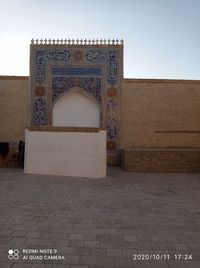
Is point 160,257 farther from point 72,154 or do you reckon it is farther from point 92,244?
point 72,154

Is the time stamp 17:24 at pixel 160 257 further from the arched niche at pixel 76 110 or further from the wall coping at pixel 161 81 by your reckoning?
the wall coping at pixel 161 81

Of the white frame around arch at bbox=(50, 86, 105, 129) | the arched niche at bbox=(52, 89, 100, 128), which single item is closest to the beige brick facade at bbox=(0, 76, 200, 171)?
the white frame around arch at bbox=(50, 86, 105, 129)

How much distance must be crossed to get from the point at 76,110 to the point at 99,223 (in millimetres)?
9506

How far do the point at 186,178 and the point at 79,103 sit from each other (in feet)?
19.6

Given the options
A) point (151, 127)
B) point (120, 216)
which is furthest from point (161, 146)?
point (120, 216)

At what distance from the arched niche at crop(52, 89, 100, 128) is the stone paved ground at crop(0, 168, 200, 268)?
18.8ft

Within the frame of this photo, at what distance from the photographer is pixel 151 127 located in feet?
44.8

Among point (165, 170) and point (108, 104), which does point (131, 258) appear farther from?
point (108, 104)

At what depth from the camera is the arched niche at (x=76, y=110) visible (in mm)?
13539

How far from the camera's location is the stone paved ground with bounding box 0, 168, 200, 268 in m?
3.29

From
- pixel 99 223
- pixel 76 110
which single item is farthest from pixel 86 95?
pixel 99 223

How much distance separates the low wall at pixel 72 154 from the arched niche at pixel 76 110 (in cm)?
420

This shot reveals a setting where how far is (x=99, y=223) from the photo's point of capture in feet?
14.9

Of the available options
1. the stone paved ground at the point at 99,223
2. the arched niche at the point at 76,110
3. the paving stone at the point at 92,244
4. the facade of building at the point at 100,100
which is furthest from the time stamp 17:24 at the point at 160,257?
the arched niche at the point at 76,110
